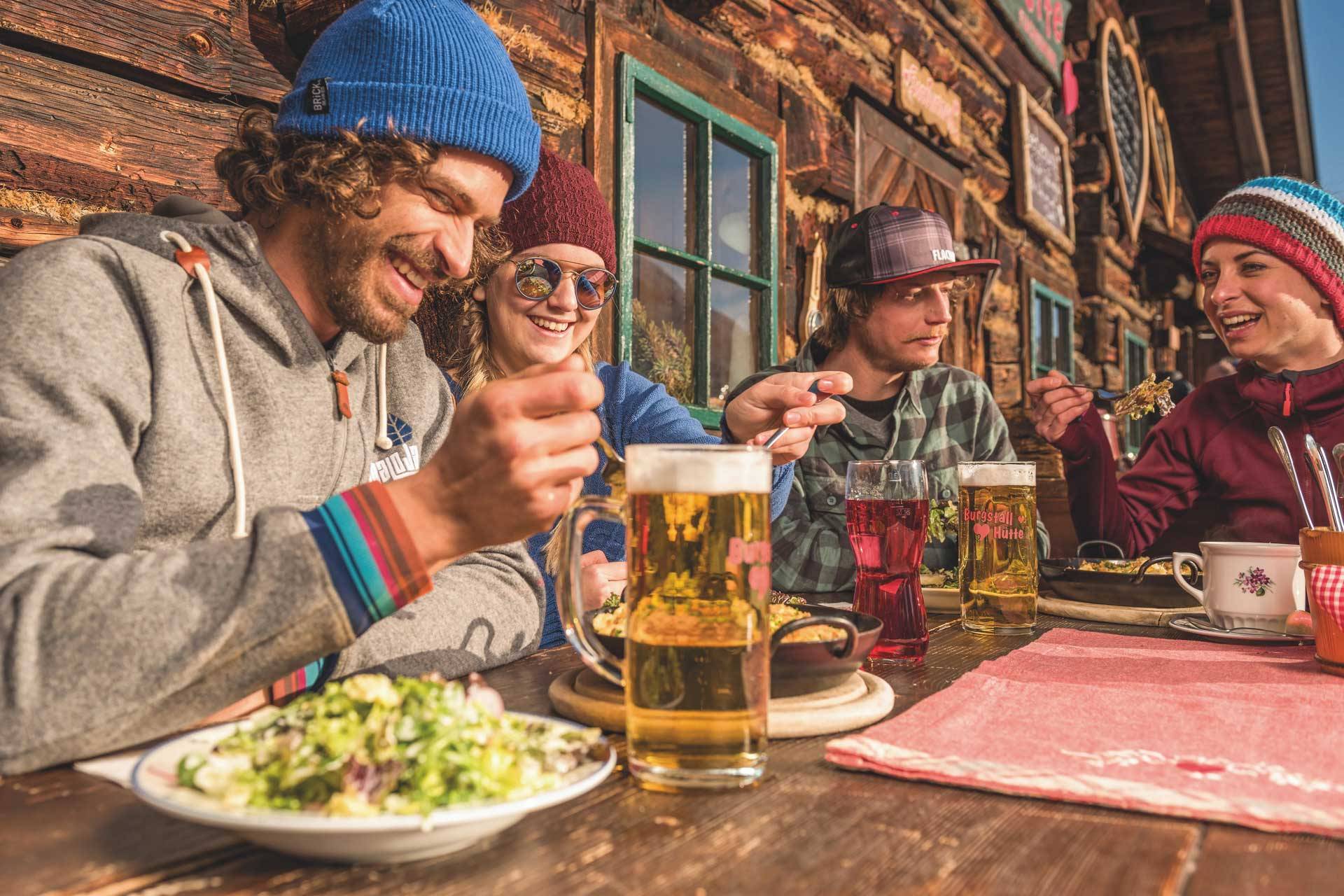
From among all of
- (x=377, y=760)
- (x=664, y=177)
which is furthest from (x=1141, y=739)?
(x=664, y=177)

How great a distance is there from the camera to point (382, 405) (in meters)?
1.80

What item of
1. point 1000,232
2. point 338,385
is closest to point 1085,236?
point 1000,232

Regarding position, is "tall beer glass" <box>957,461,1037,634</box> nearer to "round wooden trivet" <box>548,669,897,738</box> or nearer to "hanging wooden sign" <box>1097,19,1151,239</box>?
"round wooden trivet" <box>548,669,897,738</box>

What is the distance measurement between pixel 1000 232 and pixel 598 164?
16.3 feet

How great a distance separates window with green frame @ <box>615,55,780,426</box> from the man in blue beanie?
5.43 feet

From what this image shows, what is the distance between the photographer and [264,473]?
150cm

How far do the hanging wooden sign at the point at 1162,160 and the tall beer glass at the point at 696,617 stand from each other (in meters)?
11.9

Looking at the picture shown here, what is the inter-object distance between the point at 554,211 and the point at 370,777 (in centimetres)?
223

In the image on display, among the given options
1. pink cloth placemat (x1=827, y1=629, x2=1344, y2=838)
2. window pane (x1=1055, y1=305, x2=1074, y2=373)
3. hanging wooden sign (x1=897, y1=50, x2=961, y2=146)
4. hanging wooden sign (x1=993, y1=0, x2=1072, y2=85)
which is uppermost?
hanging wooden sign (x1=993, y1=0, x2=1072, y2=85)

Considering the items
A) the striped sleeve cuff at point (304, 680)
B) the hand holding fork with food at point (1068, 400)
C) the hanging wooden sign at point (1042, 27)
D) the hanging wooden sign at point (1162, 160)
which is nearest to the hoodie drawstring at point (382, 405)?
the striped sleeve cuff at point (304, 680)

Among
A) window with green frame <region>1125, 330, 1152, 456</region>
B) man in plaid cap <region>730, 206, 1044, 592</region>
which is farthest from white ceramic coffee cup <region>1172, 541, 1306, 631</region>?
window with green frame <region>1125, 330, 1152, 456</region>

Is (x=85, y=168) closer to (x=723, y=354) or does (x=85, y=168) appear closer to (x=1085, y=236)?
(x=723, y=354)

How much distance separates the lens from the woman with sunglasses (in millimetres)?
2717

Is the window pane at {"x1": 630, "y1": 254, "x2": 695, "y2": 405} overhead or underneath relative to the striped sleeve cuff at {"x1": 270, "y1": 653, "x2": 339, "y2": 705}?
overhead
